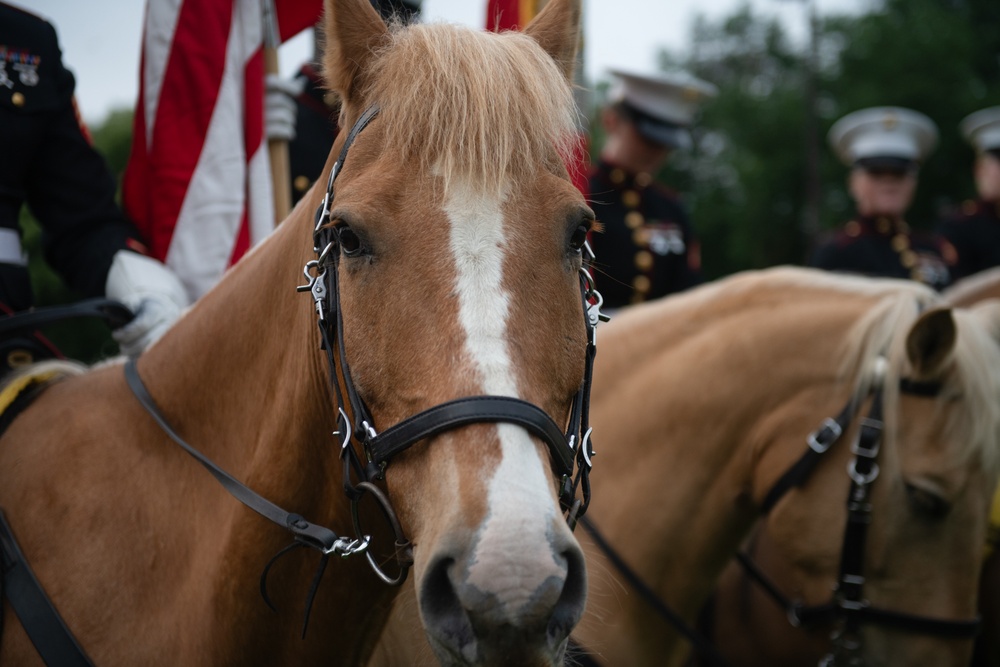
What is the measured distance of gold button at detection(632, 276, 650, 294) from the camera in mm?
6301

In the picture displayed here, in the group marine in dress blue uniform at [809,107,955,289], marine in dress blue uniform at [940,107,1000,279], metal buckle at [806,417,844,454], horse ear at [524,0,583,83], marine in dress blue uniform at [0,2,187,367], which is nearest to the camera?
horse ear at [524,0,583,83]

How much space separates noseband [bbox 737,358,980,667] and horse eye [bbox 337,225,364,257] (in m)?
2.48

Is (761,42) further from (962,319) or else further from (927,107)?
(962,319)

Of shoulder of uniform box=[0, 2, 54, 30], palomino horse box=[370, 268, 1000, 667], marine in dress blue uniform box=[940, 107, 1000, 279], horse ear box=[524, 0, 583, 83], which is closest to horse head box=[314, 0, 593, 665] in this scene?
horse ear box=[524, 0, 583, 83]

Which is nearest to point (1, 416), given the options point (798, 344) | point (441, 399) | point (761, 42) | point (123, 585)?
point (123, 585)

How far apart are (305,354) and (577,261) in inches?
26.9

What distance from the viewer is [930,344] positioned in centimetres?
388

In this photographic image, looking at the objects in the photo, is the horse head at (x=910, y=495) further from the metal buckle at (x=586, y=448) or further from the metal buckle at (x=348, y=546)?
the metal buckle at (x=348, y=546)

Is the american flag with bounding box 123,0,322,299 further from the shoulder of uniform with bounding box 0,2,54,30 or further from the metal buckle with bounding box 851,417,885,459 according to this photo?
the metal buckle with bounding box 851,417,885,459

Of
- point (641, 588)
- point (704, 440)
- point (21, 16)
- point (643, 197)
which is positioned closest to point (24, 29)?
point (21, 16)

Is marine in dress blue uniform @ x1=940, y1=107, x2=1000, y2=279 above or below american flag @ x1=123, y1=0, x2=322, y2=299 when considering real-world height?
below

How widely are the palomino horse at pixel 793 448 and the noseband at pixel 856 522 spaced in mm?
19

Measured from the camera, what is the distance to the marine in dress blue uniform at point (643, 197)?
6.36m

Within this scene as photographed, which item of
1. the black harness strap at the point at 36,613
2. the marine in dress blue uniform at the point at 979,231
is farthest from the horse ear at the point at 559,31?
the marine in dress blue uniform at the point at 979,231
